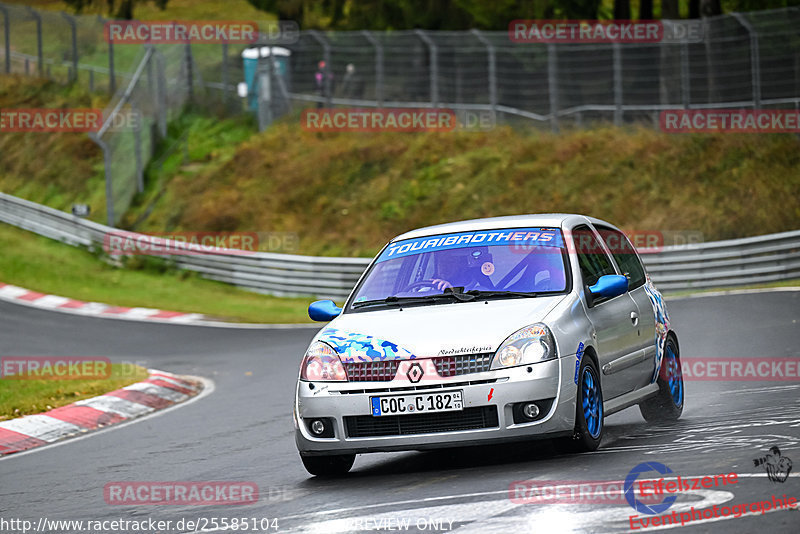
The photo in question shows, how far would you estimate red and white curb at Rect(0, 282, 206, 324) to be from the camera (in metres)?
23.9

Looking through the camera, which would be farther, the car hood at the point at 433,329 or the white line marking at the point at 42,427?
the white line marking at the point at 42,427

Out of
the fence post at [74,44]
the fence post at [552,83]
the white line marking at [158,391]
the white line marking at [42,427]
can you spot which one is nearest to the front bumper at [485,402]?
the white line marking at [42,427]

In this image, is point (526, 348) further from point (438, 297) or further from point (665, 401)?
point (665, 401)

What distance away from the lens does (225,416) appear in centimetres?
1215

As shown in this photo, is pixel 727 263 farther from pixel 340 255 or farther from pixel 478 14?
pixel 478 14

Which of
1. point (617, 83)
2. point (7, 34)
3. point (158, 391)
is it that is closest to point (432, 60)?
point (617, 83)

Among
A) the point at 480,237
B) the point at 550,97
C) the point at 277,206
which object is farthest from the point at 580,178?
the point at 480,237

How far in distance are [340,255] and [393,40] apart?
231 inches

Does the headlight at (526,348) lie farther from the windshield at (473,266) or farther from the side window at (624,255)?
the side window at (624,255)
